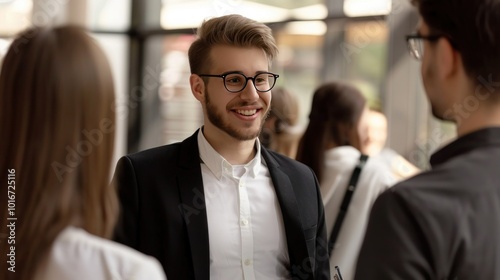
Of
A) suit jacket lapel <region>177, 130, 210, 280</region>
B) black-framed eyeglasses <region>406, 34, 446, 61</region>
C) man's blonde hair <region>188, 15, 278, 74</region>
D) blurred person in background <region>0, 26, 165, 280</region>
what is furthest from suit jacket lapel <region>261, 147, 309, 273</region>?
blurred person in background <region>0, 26, 165, 280</region>

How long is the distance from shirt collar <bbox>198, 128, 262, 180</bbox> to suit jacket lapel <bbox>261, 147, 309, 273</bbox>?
53 mm

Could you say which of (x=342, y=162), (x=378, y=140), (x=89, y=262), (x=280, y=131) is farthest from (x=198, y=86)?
(x=378, y=140)

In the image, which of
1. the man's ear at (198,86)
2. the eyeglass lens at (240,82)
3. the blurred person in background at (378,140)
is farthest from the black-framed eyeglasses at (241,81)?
the blurred person in background at (378,140)

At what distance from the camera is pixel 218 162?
2.29 meters

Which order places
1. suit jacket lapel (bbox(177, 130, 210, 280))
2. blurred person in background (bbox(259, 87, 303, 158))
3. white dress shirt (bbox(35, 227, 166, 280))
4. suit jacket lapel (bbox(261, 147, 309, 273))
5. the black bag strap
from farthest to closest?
blurred person in background (bbox(259, 87, 303, 158)), the black bag strap, suit jacket lapel (bbox(261, 147, 309, 273)), suit jacket lapel (bbox(177, 130, 210, 280)), white dress shirt (bbox(35, 227, 166, 280))

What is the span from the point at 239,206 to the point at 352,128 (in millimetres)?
1055

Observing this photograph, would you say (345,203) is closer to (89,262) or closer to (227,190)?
(227,190)

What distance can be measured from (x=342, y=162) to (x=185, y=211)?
3.43 feet

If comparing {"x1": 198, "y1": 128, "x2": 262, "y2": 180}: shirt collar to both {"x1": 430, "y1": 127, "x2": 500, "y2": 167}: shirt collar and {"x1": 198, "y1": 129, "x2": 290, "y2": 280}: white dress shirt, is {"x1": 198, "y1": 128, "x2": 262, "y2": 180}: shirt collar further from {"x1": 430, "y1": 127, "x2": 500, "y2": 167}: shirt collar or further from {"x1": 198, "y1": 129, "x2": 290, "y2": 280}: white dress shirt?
{"x1": 430, "y1": 127, "x2": 500, "y2": 167}: shirt collar

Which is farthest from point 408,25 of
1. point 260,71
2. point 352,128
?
point 260,71

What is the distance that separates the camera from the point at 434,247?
1.19 metres

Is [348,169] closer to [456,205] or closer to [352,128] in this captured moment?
[352,128]

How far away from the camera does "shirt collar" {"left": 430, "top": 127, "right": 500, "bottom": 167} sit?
1261mm

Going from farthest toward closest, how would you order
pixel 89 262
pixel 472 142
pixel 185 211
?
pixel 185 211, pixel 472 142, pixel 89 262
